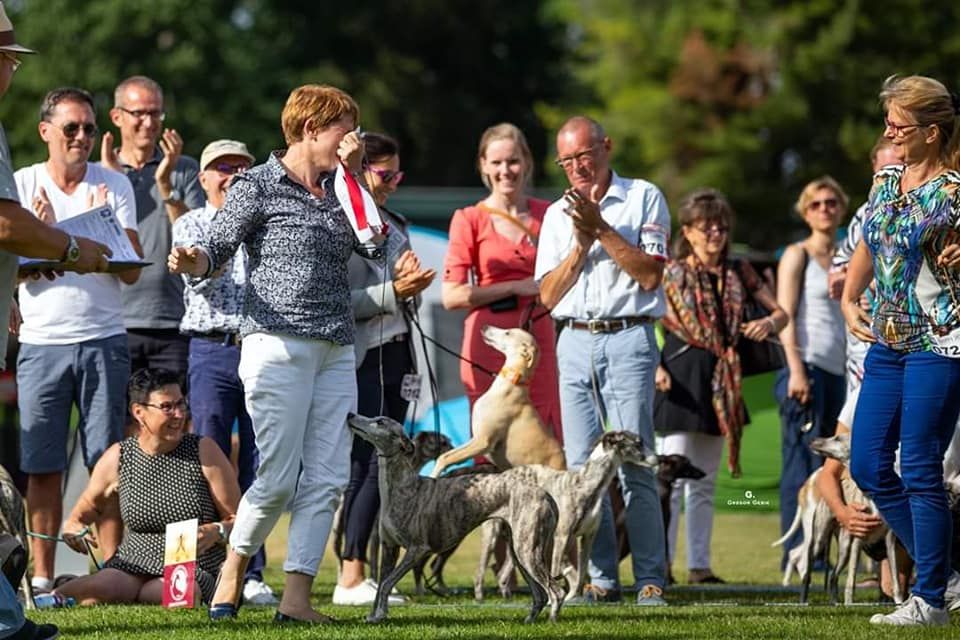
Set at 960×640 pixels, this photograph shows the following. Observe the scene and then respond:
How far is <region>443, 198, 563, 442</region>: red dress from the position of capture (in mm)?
8289

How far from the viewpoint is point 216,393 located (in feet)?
25.5

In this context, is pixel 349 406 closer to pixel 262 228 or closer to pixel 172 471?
pixel 262 228

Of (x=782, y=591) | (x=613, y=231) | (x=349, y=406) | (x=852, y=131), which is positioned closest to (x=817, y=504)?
(x=782, y=591)

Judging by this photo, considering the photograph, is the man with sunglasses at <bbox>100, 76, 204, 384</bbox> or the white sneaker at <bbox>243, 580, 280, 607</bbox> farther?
the man with sunglasses at <bbox>100, 76, 204, 384</bbox>

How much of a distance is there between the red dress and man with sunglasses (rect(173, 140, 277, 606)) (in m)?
1.10

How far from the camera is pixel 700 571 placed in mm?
9266

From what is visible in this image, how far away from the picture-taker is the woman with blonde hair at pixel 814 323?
31.8ft

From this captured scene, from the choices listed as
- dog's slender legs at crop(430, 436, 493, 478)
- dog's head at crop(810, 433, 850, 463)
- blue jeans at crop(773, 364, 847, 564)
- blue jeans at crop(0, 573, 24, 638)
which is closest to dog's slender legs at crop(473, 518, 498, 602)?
dog's slender legs at crop(430, 436, 493, 478)

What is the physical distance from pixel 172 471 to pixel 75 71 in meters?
28.8

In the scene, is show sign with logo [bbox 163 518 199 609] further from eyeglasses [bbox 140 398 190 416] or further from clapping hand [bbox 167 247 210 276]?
clapping hand [bbox 167 247 210 276]

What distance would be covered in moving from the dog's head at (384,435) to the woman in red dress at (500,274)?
1.57 m

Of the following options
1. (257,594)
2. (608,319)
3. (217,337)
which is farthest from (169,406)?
(608,319)

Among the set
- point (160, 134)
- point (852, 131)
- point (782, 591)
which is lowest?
point (782, 591)

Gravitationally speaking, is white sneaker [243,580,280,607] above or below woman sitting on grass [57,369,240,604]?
below
